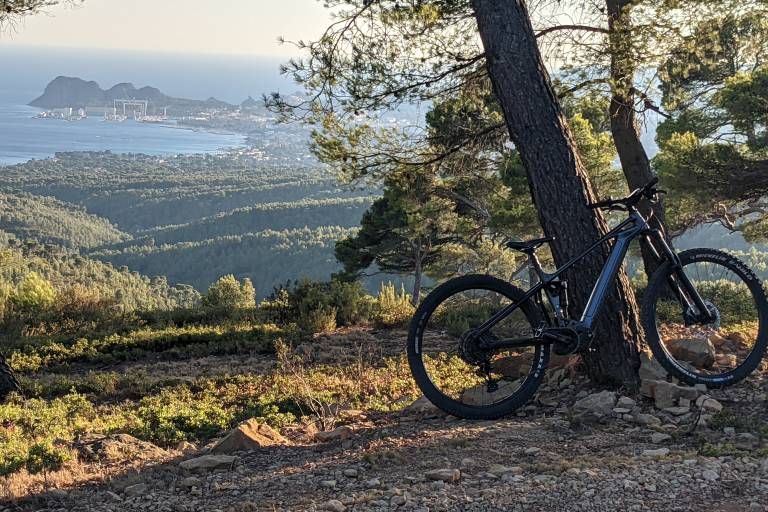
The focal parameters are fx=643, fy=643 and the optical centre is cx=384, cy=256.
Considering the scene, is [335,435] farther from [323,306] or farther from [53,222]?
[53,222]

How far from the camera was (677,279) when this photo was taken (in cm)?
432

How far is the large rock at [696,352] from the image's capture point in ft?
14.6

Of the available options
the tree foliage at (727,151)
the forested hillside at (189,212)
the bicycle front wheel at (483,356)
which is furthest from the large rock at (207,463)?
the forested hillside at (189,212)

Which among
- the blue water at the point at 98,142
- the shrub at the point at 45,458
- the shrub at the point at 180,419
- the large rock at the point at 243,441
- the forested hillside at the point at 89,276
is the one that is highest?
A: the blue water at the point at 98,142

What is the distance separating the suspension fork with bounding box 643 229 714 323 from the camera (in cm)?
427

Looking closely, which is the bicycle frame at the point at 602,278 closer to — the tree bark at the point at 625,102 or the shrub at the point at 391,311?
the tree bark at the point at 625,102

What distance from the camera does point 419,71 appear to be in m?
6.43

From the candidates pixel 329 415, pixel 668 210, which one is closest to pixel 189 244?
pixel 668 210

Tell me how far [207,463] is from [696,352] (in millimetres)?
3319

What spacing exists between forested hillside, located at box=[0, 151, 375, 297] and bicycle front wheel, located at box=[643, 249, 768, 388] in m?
60.9

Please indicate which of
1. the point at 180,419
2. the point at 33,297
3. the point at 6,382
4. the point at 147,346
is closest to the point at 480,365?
the point at 180,419

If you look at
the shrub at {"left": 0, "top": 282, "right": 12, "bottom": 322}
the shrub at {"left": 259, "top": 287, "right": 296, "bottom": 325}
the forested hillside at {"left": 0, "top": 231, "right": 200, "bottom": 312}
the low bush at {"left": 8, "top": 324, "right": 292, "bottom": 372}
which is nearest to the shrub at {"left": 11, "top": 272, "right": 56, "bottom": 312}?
the shrub at {"left": 0, "top": 282, "right": 12, "bottom": 322}

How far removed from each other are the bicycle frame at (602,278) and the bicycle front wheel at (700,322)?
0.06 metres

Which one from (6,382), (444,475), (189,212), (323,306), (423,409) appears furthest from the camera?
(189,212)
